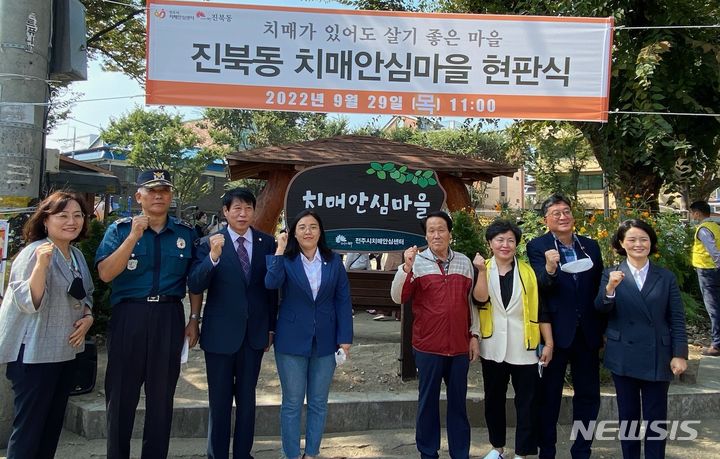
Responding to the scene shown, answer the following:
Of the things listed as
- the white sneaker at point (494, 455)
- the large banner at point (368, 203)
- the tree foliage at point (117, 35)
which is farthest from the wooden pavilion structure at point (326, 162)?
the tree foliage at point (117, 35)

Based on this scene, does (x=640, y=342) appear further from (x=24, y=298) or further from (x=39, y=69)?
(x=39, y=69)

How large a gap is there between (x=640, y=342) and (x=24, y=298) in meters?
3.50

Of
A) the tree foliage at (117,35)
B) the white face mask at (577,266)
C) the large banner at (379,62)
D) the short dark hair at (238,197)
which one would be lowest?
the white face mask at (577,266)

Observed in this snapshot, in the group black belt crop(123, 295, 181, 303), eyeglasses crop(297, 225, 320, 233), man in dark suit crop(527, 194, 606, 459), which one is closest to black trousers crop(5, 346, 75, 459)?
black belt crop(123, 295, 181, 303)

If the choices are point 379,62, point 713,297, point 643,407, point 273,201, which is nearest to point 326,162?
→ point 273,201

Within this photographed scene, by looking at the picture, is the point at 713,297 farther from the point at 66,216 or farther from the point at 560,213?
the point at 66,216

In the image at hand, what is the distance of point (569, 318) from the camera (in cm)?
339

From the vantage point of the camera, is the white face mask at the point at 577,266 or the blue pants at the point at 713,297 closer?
the white face mask at the point at 577,266

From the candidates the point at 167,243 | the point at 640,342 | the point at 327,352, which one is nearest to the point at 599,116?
the point at 640,342

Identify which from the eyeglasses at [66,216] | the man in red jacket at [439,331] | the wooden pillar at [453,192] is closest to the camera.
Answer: the eyeglasses at [66,216]

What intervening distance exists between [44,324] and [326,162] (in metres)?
3.03

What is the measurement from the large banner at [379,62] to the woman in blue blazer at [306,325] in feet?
5.98

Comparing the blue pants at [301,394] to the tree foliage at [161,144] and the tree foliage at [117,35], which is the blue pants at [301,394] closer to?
the tree foliage at [117,35]

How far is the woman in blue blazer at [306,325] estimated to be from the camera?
10.6 feet
